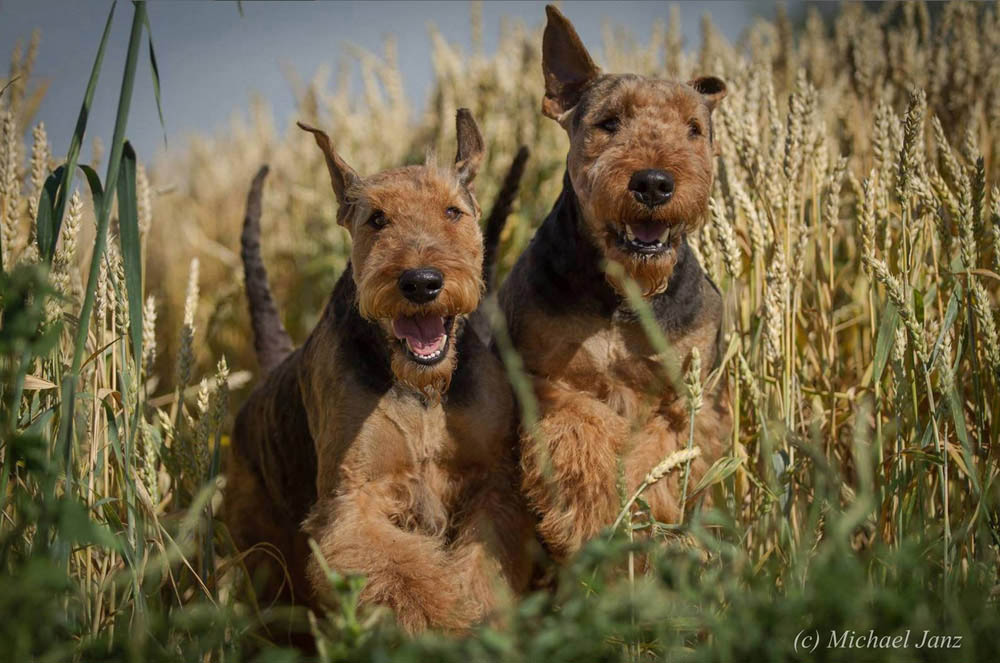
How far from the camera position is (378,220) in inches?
141

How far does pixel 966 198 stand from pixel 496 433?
189cm

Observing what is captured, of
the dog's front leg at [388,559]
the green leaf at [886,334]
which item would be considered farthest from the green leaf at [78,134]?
the green leaf at [886,334]

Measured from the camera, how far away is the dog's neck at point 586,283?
372 cm

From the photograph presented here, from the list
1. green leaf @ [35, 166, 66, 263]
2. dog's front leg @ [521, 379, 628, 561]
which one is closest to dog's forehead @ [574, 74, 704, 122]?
dog's front leg @ [521, 379, 628, 561]

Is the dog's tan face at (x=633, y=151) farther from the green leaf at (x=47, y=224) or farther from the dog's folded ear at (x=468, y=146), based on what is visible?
the green leaf at (x=47, y=224)

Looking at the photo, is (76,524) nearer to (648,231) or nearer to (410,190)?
(410,190)

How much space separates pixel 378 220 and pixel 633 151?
3.35ft

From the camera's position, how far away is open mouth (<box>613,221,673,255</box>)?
3477 mm

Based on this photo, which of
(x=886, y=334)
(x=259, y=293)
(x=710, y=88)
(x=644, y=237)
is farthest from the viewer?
(x=259, y=293)

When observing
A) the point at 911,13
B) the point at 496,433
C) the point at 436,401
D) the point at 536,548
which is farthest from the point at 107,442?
the point at 911,13

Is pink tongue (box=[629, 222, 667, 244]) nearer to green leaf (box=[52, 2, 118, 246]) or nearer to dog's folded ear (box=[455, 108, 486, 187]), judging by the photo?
dog's folded ear (box=[455, 108, 486, 187])

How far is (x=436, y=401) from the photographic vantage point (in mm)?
3521

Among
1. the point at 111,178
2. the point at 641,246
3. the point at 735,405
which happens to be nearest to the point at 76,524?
the point at 111,178

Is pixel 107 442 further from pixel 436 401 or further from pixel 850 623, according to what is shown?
pixel 850 623
